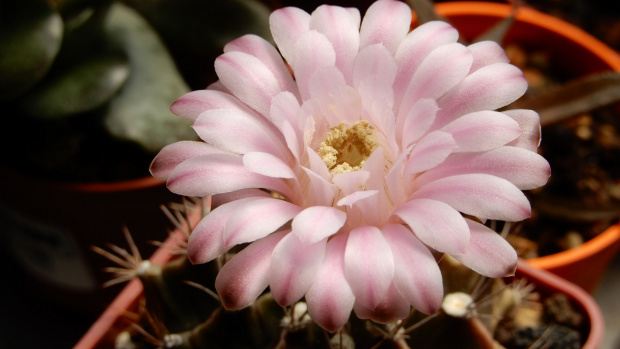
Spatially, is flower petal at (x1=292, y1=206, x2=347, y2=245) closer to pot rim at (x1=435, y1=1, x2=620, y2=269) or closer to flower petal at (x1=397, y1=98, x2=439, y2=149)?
flower petal at (x1=397, y1=98, x2=439, y2=149)

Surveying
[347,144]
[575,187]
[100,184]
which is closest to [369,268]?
[347,144]

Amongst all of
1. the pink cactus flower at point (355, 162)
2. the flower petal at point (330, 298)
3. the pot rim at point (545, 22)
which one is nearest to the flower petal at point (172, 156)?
the pink cactus flower at point (355, 162)

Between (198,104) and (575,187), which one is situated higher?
(198,104)

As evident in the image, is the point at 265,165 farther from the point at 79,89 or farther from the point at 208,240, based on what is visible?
the point at 79,89

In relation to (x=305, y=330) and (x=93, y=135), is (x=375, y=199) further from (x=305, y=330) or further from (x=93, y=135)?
(x=93, y=135)

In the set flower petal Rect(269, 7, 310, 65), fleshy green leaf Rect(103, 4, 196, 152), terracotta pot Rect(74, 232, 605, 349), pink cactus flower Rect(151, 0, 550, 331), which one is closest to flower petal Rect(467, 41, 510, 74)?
pink cactus flower Rect(151, 0, 550, 331)

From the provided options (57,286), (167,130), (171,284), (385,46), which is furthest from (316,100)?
(57,286)

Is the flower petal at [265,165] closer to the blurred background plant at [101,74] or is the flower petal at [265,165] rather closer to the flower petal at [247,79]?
the flower petal at [247,79]
